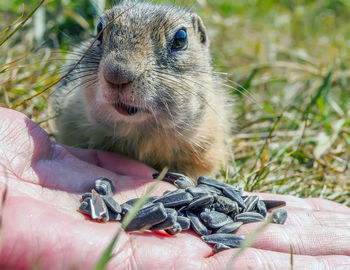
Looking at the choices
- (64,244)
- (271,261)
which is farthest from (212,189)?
(64,244)

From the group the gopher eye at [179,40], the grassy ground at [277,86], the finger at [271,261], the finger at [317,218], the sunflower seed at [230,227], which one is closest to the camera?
the finger at [271,261]

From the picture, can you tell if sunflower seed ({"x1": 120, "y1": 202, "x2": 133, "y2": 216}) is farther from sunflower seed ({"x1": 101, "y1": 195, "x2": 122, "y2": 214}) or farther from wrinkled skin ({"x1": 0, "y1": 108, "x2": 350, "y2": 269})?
wrinkled skin ({"x1": 0, "y1": 108, "x2": 350, "y2": 269})

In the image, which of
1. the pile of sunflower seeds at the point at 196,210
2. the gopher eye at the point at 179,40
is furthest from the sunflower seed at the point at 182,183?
the gopher eye at the point at 179,40

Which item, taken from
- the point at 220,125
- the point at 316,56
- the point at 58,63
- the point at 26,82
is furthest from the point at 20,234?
the point at 316,56

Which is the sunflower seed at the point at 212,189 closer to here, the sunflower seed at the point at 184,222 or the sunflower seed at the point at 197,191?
the sunflower seed at the point at 197,191

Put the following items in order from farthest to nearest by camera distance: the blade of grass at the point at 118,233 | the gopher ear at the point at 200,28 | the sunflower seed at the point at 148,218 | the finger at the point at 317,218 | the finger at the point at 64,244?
the gopher ear at the point at 200,28
the finger at the point at 317,218
the sunflower seed at the point at 148,218
the finger at the point at 64,244
the blade of grass at the point at 118,233

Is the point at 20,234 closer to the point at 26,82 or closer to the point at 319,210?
the point at 319,210

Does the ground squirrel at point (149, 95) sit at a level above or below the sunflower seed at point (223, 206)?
above
